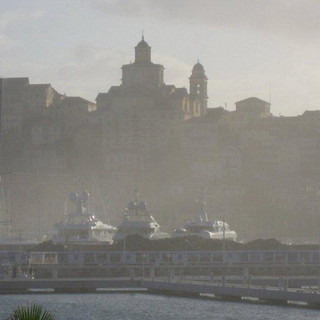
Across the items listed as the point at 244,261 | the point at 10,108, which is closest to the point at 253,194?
the point at 10,108

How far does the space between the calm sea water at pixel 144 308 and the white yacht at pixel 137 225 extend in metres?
29.7

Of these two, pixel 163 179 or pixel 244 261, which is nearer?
pixel 244 261

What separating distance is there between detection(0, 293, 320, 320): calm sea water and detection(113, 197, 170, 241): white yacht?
2967cm

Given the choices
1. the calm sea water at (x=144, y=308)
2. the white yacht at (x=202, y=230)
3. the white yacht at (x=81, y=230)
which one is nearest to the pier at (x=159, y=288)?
the calm sea water at (x=144, y=308)

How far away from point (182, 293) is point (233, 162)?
110 m

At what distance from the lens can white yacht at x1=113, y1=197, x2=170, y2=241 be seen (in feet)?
389

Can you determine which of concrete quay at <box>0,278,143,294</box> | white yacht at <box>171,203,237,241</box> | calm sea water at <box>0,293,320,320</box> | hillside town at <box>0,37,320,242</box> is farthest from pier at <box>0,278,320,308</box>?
hillside town at <box>0,37,320,242</box>

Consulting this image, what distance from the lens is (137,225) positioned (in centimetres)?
12062

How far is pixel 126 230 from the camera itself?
392 ft

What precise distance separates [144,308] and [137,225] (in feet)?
134

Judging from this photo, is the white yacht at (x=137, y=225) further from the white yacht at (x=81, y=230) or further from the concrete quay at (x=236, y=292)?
the concrete quay at (x=236, y=292)

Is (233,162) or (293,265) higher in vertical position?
(233,162)

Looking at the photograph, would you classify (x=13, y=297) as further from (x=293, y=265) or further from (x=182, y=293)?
(x=293, y=265)

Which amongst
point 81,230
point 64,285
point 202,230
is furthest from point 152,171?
point 64,285
